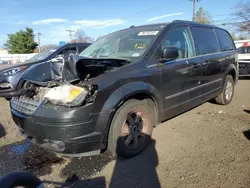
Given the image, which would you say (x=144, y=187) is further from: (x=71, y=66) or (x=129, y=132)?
(x=71, y=66)

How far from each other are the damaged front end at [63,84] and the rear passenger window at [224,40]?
319 centimetres

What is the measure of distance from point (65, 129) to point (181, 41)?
8.64 feet

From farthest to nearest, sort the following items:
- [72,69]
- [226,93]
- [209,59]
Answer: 1. [226,93]
2. [209,59]
3. [72,69]

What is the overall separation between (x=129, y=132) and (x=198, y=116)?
236cm

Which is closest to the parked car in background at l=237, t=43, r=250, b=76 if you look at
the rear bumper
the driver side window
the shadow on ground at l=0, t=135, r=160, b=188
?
the rear bumper

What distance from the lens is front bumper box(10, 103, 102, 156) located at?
2494 mm

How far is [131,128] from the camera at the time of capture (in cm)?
314

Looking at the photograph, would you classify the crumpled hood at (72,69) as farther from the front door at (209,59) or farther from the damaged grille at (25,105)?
the front door at (209,59)

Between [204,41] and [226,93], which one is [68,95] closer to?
[204,41]

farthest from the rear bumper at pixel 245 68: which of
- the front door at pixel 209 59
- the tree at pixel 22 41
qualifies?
the tree at pixel 22 41

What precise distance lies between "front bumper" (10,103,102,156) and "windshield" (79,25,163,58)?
55.6 inches

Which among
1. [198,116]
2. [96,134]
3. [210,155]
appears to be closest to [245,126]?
[198,116]

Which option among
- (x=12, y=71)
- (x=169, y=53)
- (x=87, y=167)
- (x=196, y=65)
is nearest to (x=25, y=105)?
(x=87, y=167)

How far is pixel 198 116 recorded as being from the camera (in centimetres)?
491
